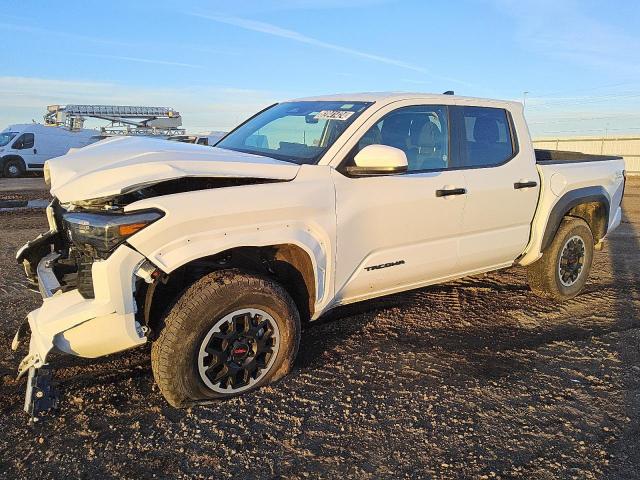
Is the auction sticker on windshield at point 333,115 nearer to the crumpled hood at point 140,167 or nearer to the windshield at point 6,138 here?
the crumpled hood at point 140,167

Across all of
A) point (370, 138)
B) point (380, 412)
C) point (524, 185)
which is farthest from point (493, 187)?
point (380, 412)

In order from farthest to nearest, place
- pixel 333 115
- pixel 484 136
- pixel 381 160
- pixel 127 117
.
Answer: pixel 127 117, pixel 484 136, pixel 333 115, pixel 381 160

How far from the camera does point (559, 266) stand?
5.34 meters

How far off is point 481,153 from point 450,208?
0.76 m

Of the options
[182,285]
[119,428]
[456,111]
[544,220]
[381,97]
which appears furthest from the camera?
[544,220]

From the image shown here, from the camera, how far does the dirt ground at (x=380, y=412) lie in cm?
271

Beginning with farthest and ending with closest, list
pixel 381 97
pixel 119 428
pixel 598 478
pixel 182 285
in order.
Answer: pixel 381 97
pixel 182 285
pixel 119 428
pixel 598 478

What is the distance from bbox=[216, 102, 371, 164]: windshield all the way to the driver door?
0.23 meters

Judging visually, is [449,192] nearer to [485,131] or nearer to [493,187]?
[493,187]

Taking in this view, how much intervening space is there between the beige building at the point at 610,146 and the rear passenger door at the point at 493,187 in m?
25.6

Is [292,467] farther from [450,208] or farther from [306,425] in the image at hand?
[450,208]

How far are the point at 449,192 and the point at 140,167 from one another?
7.62 ft

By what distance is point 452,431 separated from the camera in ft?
9.96

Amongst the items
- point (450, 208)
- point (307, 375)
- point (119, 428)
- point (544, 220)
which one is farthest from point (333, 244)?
point (544, 220)
